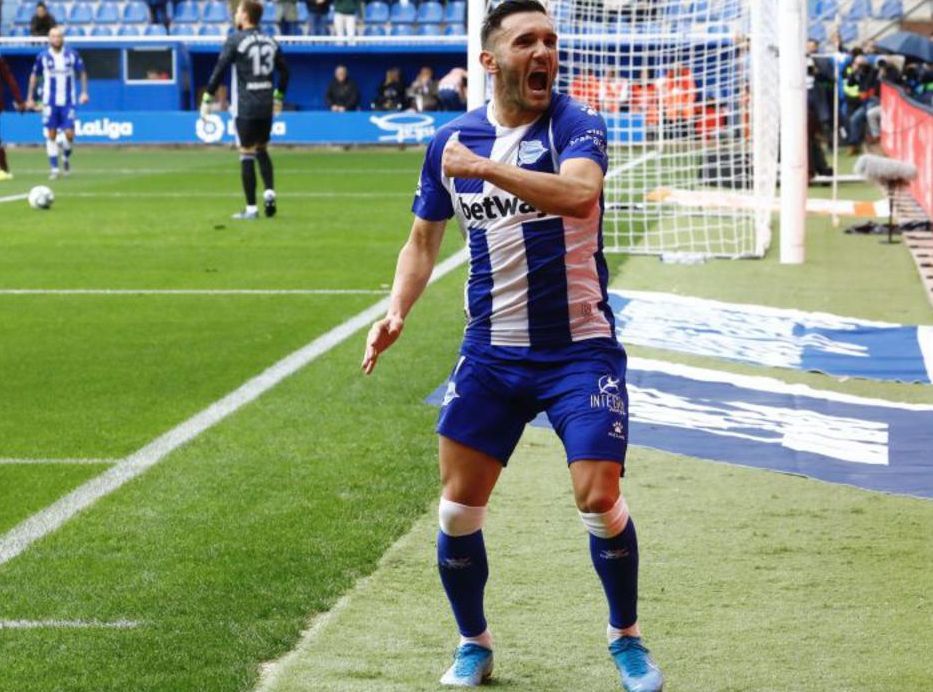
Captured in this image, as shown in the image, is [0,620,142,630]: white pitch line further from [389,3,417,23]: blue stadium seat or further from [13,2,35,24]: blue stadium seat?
[13,2,35,24]: blue stadium seat

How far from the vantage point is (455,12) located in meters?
39.7

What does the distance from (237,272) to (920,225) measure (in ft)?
23.0

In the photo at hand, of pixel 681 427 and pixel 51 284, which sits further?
pixel 51 284

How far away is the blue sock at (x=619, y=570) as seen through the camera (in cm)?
478

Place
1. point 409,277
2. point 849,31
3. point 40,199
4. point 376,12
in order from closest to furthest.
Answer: point 409,277 < point 40,199 < point 849,31 < point 376,12

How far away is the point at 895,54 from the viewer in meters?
30.0

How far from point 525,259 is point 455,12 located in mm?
35427

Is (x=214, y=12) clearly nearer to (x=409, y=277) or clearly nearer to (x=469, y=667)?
(x=409, y=277)

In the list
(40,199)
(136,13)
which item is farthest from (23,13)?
(40,199)

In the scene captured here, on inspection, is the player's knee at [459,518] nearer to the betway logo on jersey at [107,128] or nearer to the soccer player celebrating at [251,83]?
the soccer player celebrating at [251,83]

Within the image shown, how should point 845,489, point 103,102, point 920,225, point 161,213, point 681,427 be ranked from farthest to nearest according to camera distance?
point 103,102 → point 161,213 → point 920,225 → point 681,427 → point 845,489

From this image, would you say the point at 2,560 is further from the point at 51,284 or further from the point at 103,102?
the point at 103,102

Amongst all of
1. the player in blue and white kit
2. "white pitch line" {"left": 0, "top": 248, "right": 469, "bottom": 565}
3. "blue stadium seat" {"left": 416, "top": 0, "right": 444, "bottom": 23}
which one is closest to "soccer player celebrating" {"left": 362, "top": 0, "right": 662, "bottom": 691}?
"white pitch line" {"left": 0, "top": 248, "right": 469, "bottom": 565}

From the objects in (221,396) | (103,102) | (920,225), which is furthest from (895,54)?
(221,396)
